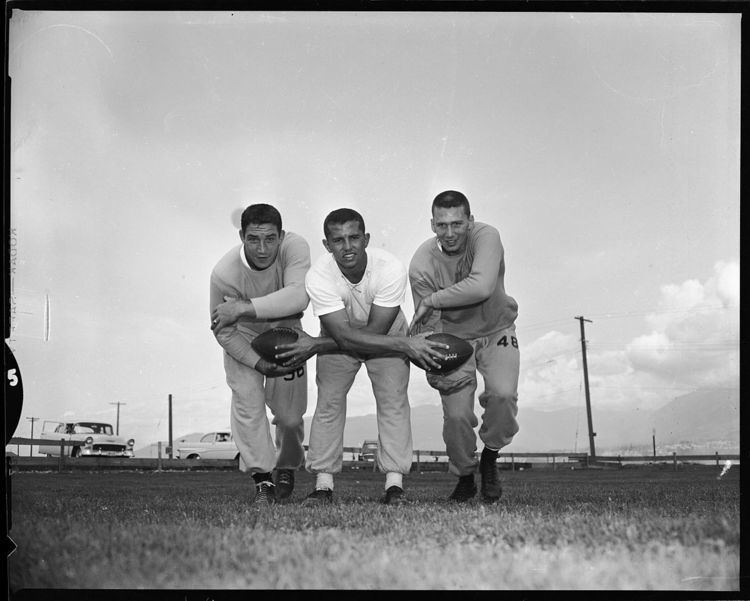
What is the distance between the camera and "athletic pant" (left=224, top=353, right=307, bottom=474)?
195 inches

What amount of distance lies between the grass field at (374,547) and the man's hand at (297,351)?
2.85 ft

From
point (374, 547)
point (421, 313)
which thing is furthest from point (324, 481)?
point (374, 547)

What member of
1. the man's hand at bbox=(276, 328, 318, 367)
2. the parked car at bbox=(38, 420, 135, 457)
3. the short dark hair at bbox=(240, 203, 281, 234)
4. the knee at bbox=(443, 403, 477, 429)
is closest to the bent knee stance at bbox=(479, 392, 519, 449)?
the knee at bbox=(443, 403, 477, 429)

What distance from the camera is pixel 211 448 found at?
580 centimetres

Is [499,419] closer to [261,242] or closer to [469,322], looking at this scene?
[469,322]

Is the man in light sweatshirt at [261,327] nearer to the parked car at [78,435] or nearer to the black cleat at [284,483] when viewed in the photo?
the black cleat at [284,483]

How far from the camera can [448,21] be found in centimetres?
479

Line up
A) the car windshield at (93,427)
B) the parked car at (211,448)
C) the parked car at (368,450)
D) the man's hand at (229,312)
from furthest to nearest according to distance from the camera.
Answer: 1. the parked car at (211,448)
2. the car windshield at (93,427)
3. the man's hand at (229,312)
4. the parked car at (368,450)

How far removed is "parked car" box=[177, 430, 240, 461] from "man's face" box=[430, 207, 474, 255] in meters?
1.88

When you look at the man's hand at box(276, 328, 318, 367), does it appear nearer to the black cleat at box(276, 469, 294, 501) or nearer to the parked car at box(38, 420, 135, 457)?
the black cleat at box(276, 469, 294, 501)

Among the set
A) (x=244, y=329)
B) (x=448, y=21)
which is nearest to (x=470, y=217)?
(x=448, y=21)

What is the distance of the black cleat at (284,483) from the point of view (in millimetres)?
5035

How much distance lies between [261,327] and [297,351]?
337 millimetres

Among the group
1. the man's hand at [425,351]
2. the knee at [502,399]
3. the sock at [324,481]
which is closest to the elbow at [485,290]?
the man's hand at [425,351]
